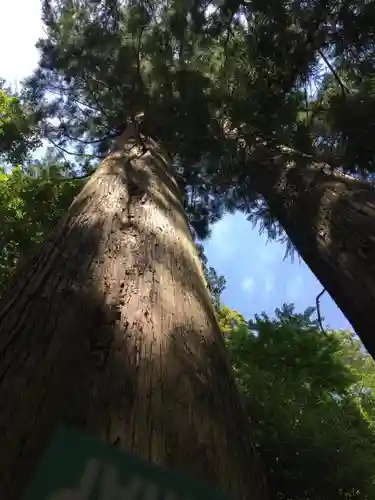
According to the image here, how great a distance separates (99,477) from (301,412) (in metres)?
3.43

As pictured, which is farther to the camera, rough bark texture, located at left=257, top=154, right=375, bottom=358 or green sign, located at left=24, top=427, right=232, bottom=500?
rough bark texture, located at left=257, top=154, right=375, bottom=358

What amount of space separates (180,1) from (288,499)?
4.58 m

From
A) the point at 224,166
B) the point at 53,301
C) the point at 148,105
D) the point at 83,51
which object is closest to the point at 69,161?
the point at 83,51

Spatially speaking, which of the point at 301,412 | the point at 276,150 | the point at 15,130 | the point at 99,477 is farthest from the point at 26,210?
the point at 99,477

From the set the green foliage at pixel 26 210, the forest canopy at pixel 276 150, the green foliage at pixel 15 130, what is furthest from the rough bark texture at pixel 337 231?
the green foliage at pixel 15 130

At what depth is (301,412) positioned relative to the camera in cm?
454

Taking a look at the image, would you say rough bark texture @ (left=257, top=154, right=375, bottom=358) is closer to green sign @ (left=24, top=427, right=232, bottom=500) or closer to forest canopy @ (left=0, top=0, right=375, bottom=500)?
forest canopy @ (left=0, top=0, right=375, bottom=500)

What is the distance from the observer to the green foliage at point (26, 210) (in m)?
8.19

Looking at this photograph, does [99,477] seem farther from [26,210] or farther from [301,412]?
[26,210]

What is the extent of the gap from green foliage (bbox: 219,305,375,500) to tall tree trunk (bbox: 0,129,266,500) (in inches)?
70.5

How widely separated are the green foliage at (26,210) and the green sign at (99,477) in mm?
6658

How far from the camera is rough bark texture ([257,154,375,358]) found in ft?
12.4

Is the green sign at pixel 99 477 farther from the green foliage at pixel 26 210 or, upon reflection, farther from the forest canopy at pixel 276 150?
the green foliage at pixel 26 210

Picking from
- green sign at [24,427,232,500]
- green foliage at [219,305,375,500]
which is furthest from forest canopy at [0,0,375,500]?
green sign at [24,427,232,500]
